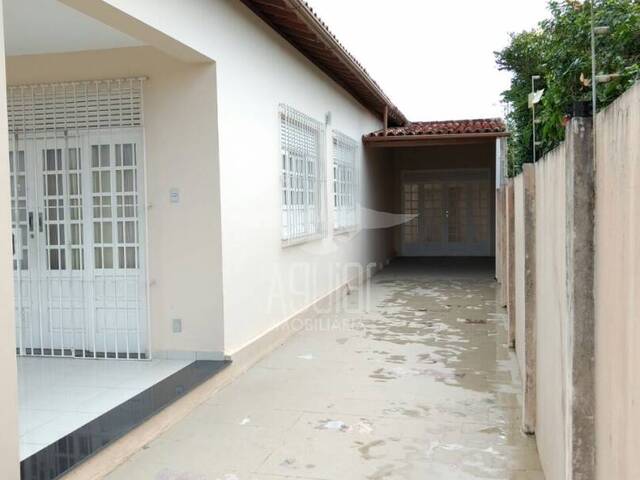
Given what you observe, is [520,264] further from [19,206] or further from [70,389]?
[19,206]

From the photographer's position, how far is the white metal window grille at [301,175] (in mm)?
7945

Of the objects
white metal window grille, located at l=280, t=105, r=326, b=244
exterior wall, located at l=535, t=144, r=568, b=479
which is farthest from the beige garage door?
exterior wall, located at l=535, t=144, r=568, b=479

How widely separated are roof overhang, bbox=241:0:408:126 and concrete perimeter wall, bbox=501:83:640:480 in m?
4.64

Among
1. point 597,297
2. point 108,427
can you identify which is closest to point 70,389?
point 108,427

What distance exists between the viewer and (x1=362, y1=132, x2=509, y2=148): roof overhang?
495 inches

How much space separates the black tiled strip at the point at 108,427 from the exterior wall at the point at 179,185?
0.62 meters

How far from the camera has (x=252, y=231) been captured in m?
6.65

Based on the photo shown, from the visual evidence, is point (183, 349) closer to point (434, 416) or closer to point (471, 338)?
point (434, 416)

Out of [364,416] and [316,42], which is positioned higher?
[316,42]

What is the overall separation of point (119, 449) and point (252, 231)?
10.3ft

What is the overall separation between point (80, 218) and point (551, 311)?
486 cm

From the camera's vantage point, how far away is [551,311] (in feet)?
10.3

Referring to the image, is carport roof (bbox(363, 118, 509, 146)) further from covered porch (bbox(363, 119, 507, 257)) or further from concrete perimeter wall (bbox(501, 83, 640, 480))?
concrete perimeter wall (bbox(501, 83, 640, 480))

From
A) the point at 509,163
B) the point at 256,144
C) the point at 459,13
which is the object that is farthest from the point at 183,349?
the point at 459,13
